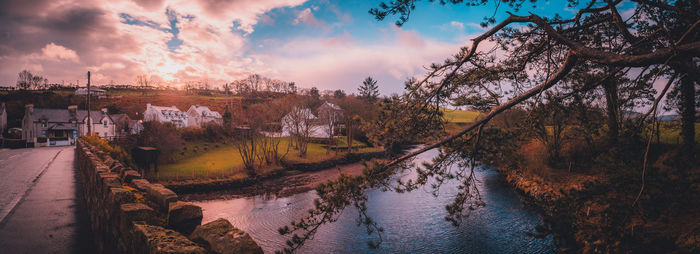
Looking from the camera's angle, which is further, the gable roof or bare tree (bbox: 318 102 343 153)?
the gable roof

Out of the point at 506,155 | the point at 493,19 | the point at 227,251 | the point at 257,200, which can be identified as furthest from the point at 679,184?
the point at 257,200

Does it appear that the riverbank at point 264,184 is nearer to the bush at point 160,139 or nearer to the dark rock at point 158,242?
the bush at point 160,139

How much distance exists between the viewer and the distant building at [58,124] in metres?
39.2

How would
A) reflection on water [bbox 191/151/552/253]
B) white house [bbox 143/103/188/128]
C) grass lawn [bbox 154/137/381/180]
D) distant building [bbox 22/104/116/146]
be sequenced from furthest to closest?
white house [bbox 143/103/188/128], distant building [bbox 22/104/116/146], grass lawn [bbox 154/137/381/180], reflection on water [bbox 191/151/552/253]

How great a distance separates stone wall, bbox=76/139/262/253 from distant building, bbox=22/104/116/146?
139 feet

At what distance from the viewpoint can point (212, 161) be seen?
963 inches

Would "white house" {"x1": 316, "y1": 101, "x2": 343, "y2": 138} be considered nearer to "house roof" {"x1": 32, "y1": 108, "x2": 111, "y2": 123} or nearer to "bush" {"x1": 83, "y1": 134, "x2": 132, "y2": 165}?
"bush" {"x1": 83, "y1": 134, "x2": 132, "y2": 165}

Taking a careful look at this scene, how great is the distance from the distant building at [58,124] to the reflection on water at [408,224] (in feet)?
115

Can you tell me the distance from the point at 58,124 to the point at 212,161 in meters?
34.8

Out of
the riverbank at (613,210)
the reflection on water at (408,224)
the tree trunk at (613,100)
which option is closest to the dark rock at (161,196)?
the riverbank at (613,210)

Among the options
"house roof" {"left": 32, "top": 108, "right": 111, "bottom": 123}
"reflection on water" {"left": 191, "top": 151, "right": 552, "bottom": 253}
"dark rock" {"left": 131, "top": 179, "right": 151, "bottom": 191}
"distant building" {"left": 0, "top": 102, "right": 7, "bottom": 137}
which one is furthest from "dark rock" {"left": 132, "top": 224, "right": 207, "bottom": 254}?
"distant building" {"left": 0, "top": 102, "right": 7, "bottom": 137}

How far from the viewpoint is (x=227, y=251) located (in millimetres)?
3086

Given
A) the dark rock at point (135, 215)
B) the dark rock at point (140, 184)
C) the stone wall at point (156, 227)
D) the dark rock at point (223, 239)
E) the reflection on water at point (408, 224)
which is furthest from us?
the reflection on water at point (408, 224)

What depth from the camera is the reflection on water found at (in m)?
10.1
